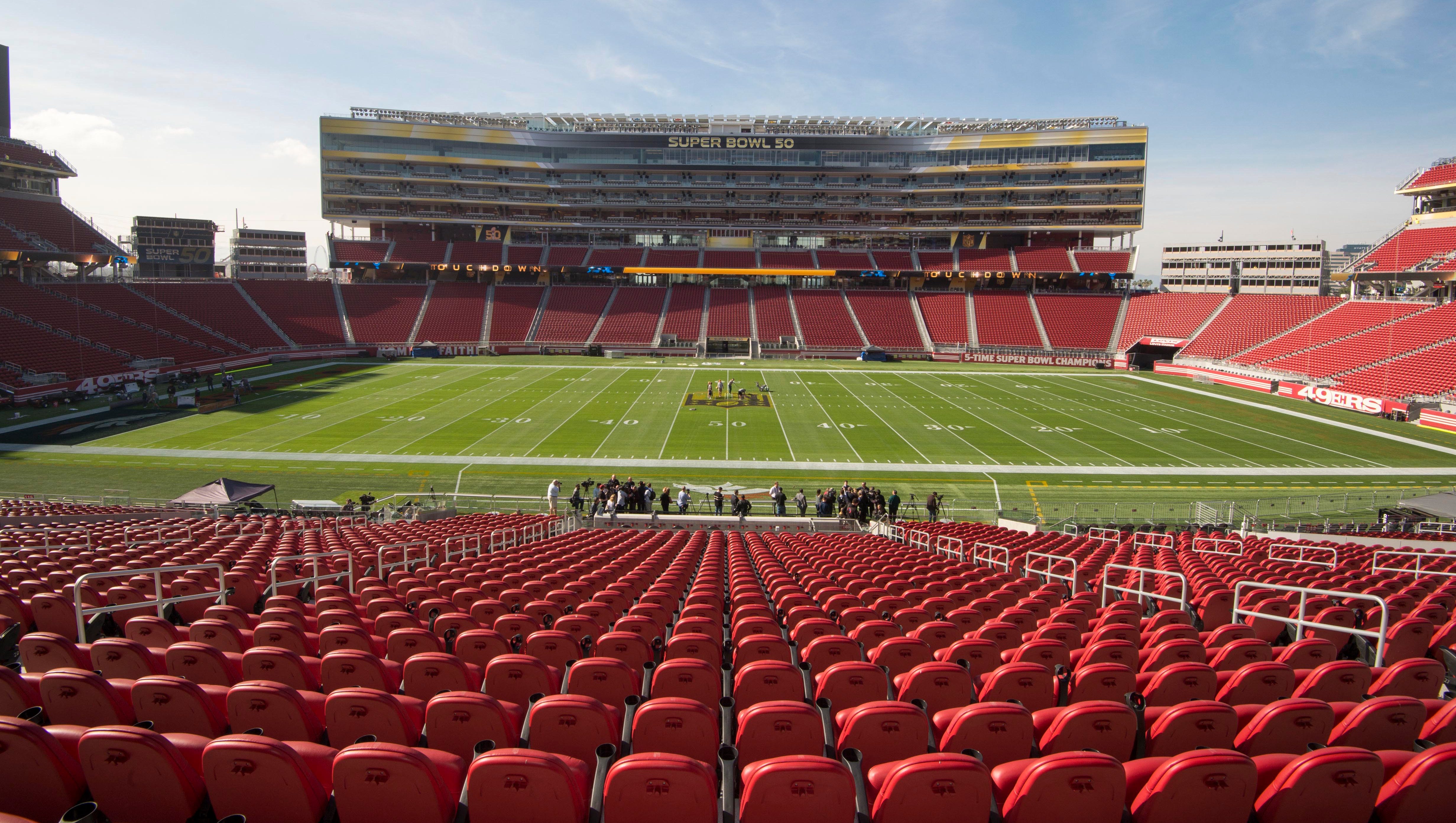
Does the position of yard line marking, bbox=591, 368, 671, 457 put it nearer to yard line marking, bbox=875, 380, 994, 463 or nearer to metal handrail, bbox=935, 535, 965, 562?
yard line marking, bbox=875, 380, 994, 463

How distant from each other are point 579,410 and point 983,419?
70.7 feet

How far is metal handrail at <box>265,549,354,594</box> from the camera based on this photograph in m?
7.49

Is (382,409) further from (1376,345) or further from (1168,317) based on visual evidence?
(1168,317)

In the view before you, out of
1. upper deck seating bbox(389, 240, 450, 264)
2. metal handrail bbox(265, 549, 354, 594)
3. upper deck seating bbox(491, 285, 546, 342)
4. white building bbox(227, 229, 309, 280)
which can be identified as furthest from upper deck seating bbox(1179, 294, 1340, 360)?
white building bbox(227, 229, 309, 280)

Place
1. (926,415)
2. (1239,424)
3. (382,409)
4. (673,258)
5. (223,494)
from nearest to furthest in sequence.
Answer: (223,494) < (1239,424) < (382,409) < (926,415) < (673,258)

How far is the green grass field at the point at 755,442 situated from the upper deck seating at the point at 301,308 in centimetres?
1646

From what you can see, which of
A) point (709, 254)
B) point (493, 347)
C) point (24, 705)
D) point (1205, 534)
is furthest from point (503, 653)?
point (709, 254)

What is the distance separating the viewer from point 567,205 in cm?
8450

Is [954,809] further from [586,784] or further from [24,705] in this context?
[24,705]

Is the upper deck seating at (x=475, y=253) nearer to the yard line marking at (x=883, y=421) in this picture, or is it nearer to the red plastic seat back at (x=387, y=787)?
the yard line marking at (x=883, y=421)

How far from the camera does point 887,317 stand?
233 ft

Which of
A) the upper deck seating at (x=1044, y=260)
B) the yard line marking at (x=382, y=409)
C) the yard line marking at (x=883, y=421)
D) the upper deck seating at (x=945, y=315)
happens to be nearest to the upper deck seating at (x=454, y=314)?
the yard line marking at (x=382, y=409)

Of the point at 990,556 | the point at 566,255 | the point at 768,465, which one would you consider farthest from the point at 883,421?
the point at 566,255

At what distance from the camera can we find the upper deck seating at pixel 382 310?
64500 millimetres
